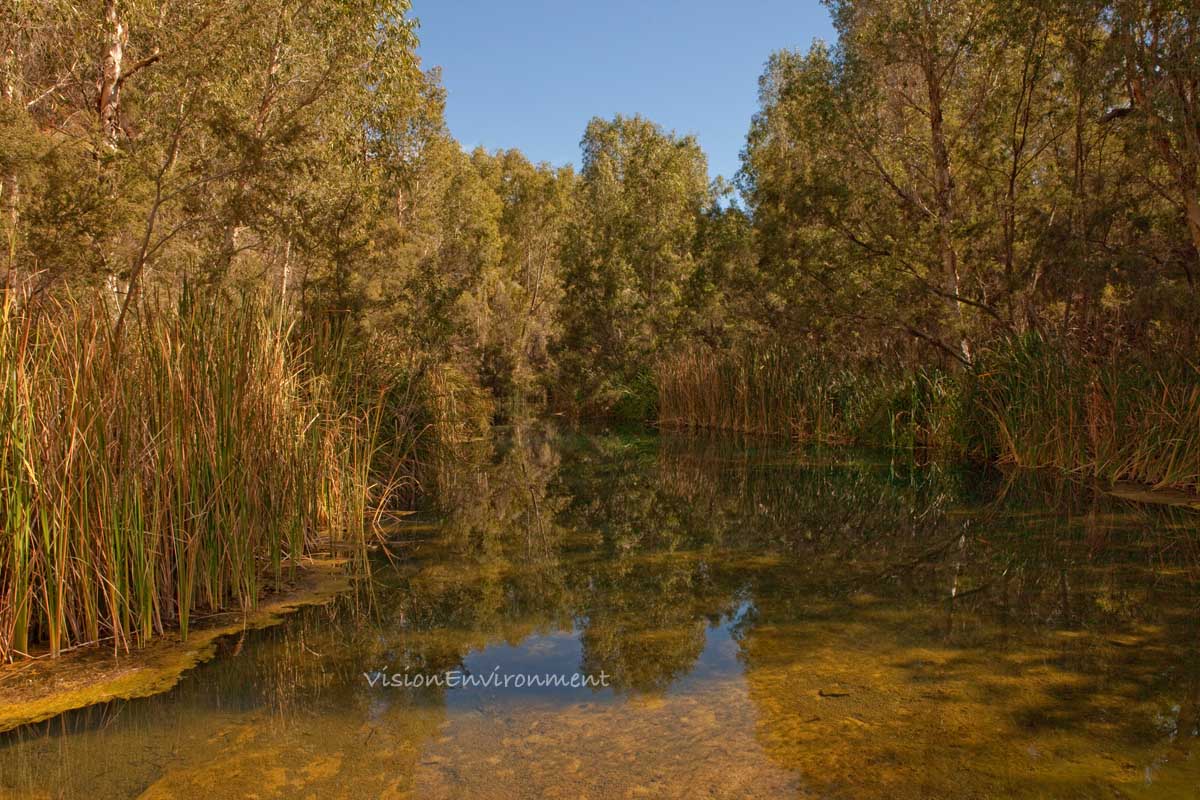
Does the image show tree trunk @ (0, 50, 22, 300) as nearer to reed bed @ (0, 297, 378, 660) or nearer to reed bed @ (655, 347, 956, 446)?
reed bed @ (0, 297, 378, 660)

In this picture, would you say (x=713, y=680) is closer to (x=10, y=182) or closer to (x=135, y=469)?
(x=135, y=469)

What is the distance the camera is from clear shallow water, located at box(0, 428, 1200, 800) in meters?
2.34

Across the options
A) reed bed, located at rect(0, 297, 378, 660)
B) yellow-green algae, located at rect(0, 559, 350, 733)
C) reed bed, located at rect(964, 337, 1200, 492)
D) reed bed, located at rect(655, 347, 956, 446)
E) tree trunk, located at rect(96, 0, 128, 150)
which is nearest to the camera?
yellow-green algae, located at rect(0, 559, 350, 733)

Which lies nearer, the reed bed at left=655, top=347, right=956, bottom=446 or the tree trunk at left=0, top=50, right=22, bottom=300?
the tree trunk at left=0, top=50, right=22, bottom=300

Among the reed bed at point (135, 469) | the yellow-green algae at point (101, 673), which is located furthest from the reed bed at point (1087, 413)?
the yellow-green algae at point (101, 673)

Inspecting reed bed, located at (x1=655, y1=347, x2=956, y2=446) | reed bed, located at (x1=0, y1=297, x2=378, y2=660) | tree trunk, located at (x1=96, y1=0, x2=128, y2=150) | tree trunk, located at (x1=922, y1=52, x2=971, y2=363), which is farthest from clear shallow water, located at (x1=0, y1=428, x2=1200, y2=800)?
tree trunk, located at (x1=96, y1=0, x2=128, y2=150)

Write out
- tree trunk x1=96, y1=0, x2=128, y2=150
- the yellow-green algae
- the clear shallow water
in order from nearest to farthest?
the clear shallow water, the yellow-green algae, tree trunk x1=96, y1=0, x2=128, y2=150

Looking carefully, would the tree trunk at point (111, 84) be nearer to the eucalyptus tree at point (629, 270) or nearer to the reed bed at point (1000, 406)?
the reed bed at point (1000, 406)

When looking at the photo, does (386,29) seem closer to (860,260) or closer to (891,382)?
(860,260)

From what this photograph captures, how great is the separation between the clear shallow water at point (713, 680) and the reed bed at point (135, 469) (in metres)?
0.47

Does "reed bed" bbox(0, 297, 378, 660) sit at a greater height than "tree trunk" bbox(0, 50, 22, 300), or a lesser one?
lesser

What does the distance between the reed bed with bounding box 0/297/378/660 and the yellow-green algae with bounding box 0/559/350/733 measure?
0.25ft

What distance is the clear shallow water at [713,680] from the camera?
7.67ft

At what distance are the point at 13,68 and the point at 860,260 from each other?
13031 millimetres
